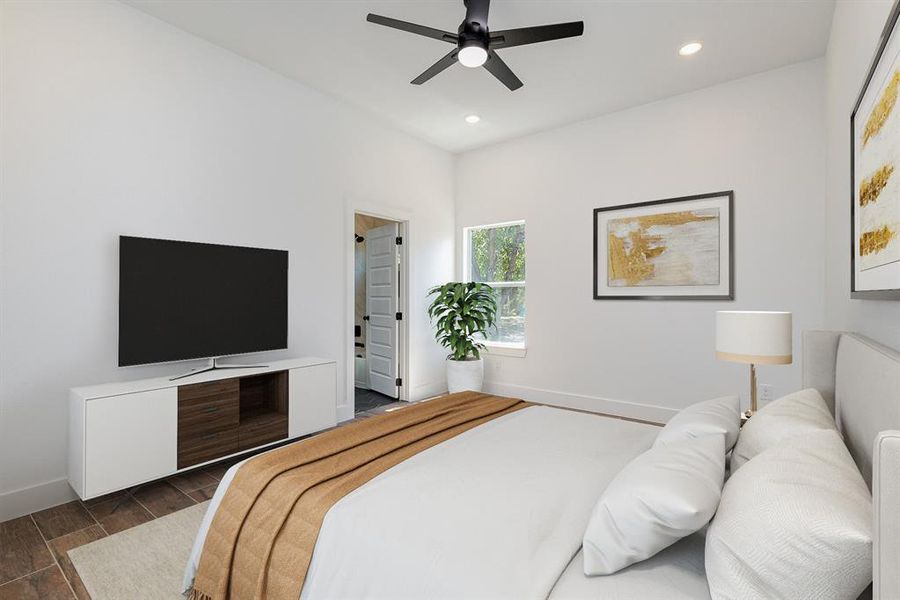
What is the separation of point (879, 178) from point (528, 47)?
7.94 feet

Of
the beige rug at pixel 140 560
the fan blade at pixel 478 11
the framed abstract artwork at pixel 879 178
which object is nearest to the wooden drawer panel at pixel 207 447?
the beige rug at pixel 140 560

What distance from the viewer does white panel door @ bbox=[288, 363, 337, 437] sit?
3291mm

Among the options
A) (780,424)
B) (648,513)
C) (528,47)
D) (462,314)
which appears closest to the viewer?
(648,513)

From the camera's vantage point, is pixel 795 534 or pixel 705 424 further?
pixel 705 424

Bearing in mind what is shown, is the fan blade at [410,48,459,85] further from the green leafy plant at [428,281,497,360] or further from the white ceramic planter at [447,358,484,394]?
the white ceramic planter at [447,358,484,394]

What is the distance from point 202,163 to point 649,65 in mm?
3533

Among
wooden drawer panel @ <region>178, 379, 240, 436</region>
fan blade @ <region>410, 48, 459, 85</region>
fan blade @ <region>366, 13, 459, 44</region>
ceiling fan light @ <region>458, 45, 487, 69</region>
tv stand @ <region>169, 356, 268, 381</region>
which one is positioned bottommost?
wooden drawer panel @ <region>178, 379, 240, 436</region>

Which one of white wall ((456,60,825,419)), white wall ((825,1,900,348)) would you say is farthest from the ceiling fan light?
white wall ((456,60,825,419))

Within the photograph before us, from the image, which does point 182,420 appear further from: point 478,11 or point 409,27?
point 478,11

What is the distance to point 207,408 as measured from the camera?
2.79 metres

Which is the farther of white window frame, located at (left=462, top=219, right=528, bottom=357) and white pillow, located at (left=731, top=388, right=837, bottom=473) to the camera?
white window frame, located at (left=462, top=219, right=528, bottom=357)

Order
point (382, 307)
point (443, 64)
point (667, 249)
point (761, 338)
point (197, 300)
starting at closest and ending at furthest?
point (761, 338), point (443, 64), point (197, 300), point (667, 249), point (382, 307)

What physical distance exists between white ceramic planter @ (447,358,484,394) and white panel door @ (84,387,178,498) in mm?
2823

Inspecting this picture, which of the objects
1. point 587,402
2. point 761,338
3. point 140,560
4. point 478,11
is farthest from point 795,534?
point 587,402
